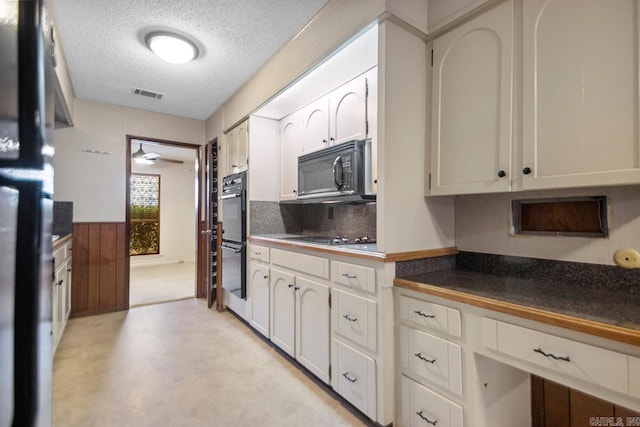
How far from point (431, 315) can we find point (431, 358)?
0.20m

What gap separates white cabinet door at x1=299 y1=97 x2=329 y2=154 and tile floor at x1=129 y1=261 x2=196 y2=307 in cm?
282

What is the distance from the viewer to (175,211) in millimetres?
6742

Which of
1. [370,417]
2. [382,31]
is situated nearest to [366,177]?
[382,31]

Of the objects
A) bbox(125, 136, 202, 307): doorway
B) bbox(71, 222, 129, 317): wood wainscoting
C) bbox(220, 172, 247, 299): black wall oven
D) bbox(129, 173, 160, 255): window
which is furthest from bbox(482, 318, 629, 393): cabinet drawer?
bbox(129, 173, 160, 255): window

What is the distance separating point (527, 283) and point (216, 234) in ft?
10.2

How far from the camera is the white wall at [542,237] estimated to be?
126 cm

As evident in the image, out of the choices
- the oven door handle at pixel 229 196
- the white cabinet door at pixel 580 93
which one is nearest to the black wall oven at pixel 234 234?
the oven door handle at pixel 229 196

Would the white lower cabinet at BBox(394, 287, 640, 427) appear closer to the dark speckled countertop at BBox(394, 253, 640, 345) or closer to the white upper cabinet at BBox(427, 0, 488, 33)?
the dark speckled countertop at BBox(394, 253, 640, 345)

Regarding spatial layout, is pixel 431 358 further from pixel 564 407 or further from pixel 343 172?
pixel 343 172

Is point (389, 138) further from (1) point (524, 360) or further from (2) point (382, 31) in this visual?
(1) point (524, 360)

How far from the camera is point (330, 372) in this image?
1.85m

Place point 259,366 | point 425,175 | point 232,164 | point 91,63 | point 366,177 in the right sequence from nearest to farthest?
point 425,175
point 366,177
point 259,366
point 91,63
point 232,164

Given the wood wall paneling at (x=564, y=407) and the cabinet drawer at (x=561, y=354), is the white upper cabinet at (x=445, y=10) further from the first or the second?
the wood wall paneling at (x=564, y=407)

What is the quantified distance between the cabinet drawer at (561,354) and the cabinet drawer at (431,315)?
125mm
